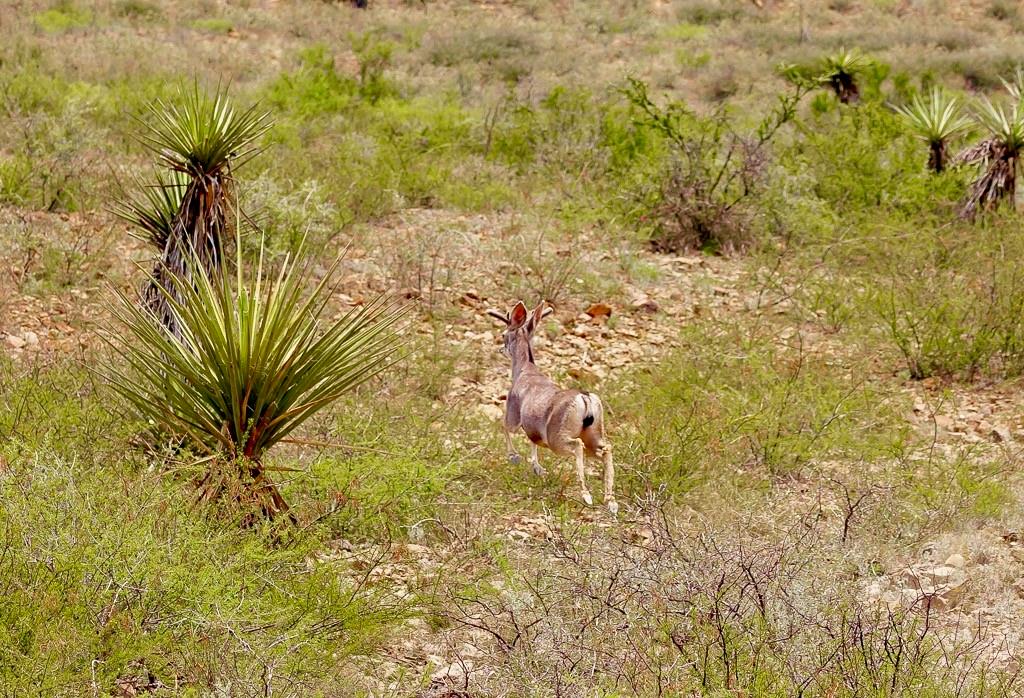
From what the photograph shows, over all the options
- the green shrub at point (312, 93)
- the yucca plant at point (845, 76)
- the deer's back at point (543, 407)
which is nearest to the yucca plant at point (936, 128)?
the yucca plant at point (845, 76)

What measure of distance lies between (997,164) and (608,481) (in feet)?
23.9

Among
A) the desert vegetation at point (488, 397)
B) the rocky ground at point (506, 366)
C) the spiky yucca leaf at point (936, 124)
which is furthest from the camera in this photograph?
the spiky yucca leaf at point (936, 124)

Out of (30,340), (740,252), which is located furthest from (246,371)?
(740,252)

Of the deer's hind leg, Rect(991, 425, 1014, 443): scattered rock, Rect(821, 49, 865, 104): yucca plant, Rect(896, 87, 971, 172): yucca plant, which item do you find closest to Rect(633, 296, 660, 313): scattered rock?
Rect(991, 425, 1014, 443): scattered rock

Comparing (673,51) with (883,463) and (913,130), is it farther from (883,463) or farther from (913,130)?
(883,463)

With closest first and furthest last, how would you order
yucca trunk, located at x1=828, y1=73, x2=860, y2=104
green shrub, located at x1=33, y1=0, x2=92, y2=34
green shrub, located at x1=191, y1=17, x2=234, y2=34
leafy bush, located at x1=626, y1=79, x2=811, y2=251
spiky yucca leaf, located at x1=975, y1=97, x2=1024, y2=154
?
leafy bush, located at x1=626, y1=79, x2=811, y2=251
spiky yucca leaf, located at x1=975, y1=97, x2=1024, y2=154
yucca trunk, located at x1=828, y1=73, x2=860, y2=104
green shrub, located at x1=33, y1=0, x2=92, y2=34
green shrub, located at x1=191, y1=17, x2=234, y2=34

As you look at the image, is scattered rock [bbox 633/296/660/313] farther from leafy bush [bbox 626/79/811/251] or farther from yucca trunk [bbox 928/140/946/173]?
yucca trunk [bbox 928/140/946/173]

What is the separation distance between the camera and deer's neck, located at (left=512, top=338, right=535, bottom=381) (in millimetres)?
6625

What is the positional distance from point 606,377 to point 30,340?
147 inches

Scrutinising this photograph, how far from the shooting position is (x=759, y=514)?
601 centimetres

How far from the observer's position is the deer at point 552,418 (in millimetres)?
5996

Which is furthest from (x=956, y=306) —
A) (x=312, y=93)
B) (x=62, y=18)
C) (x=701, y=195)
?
(x=62, y=18)

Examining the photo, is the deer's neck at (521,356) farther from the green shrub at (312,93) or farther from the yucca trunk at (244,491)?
the green shrub at (312,93)

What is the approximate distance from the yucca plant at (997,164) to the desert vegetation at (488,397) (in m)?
0.03
